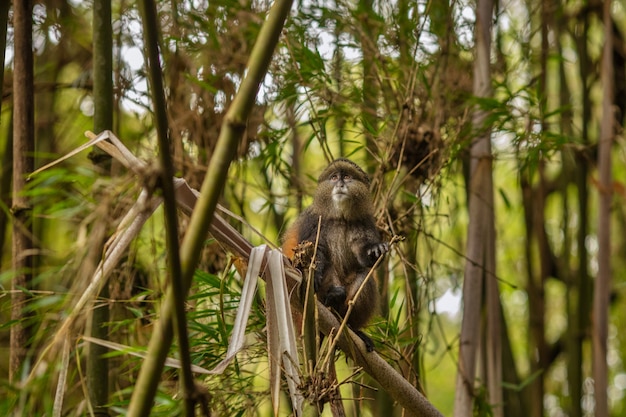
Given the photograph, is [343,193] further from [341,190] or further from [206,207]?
[206,207]

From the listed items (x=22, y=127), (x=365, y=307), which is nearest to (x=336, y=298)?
(x=365, y=307)

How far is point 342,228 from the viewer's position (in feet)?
13.4

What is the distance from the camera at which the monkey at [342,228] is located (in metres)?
3.84

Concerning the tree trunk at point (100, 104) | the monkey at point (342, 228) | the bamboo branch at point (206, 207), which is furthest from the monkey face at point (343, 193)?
the bamboo branch at point (206, 207)

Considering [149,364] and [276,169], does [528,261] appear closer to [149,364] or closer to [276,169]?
[276,169]

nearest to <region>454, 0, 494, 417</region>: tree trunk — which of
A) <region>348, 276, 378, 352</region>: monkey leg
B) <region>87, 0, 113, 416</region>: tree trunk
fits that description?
<region>348, 276, 378, 352</region>: monkey leg

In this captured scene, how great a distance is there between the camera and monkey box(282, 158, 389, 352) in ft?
12.6

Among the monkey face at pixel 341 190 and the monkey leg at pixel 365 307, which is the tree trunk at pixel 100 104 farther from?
the monkey face at pixel 341 190

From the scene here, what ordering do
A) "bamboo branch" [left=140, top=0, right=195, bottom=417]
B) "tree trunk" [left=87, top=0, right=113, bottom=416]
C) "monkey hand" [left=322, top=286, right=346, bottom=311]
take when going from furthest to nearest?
"monkey hand" [left=322, top=286, right=346, bottom=311] → "tree trunk" [left=87, top=0, right=113, bottom=416] → "bamboo branch" [left=140, top=0, right=195, bottom=417]

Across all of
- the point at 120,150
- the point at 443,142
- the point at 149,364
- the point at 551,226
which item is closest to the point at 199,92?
the point at 443,142

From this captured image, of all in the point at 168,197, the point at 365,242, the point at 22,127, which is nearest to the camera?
the point at 168,197

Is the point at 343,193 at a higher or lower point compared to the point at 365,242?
higher

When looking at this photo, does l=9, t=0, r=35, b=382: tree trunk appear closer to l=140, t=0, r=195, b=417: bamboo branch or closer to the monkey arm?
the monkey arm

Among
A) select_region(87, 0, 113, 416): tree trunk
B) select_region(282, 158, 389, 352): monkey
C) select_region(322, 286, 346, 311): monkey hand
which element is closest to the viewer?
select_region(87, 0, 113, 416): tree trunk
